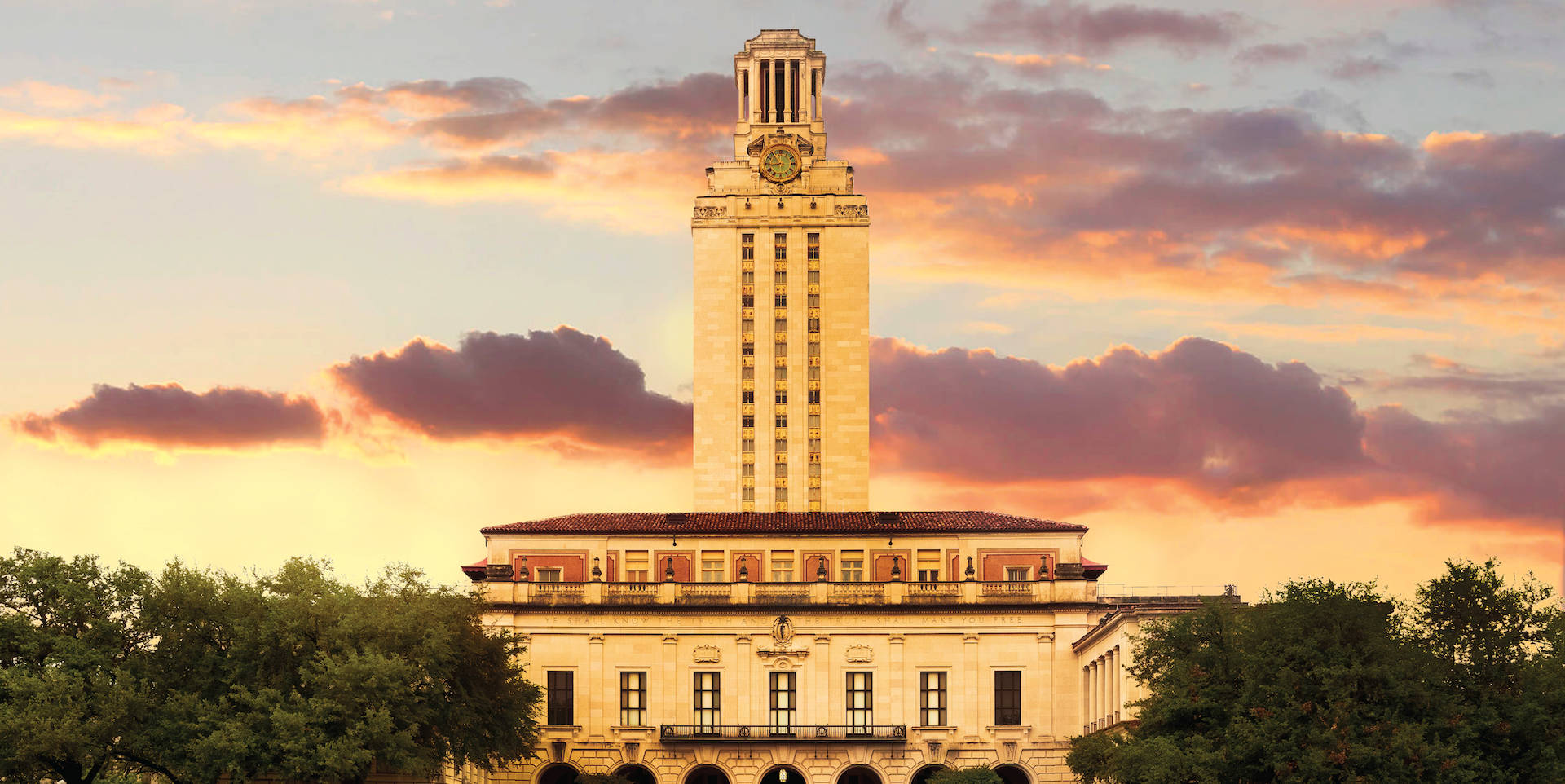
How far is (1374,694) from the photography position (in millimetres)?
79062

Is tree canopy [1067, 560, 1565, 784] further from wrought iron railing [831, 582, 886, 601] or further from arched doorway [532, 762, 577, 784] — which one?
arched doorway [532, 762, 577, 784]

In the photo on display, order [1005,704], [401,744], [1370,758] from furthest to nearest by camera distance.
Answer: [1005,704] → [401,744] → [1370,758]

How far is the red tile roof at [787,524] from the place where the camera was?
134 meters

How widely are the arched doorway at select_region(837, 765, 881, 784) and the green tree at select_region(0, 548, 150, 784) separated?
48.3m

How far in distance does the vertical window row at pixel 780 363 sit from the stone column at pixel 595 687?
4557 cm

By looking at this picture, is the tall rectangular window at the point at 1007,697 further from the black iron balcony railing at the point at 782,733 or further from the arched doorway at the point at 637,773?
the arched doorway at the point at 637,773

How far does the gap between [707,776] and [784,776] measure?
491 cm

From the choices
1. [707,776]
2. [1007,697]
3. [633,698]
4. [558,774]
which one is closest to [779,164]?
[633,698]

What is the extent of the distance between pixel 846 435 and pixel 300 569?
81.4 m

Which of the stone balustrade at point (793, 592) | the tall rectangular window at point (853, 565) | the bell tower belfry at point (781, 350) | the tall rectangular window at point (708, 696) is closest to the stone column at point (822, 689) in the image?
the stone balustrade at point (793, 592)

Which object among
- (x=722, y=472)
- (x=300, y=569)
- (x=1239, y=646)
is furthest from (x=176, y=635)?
(x=722, y=472)

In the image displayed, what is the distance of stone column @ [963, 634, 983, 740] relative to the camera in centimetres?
12800

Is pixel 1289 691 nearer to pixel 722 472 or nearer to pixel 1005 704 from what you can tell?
A: pixel 1005 704

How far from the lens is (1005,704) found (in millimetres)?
128500
